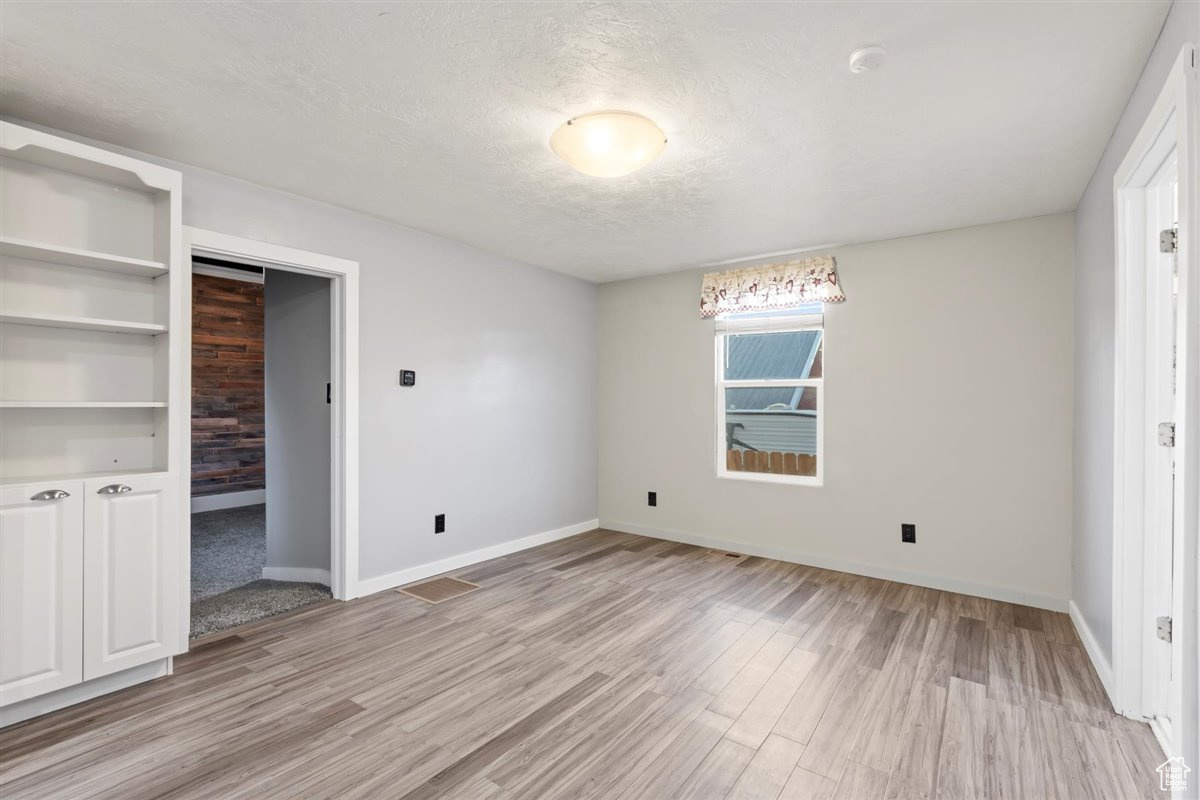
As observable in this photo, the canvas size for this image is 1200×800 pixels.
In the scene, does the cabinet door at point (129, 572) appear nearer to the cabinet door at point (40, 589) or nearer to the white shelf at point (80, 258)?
the cabinet door at point (40, 589)

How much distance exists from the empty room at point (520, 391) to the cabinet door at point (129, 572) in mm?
16

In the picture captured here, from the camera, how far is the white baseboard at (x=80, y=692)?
7.09 feet

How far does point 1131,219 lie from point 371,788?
341cm

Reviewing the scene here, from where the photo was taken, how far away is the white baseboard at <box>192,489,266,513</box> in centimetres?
623

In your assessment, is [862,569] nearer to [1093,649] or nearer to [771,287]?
[1093,649]

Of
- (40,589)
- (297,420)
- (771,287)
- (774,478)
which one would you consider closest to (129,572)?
(40,589)

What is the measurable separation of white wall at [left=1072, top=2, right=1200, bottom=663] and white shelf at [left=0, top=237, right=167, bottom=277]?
3869 millimetres

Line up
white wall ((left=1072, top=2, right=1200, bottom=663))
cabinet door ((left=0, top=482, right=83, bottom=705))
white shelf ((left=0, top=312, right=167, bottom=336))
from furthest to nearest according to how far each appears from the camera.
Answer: white wall ((left=1072, top=2, right=1200, bottom=663)), white shelf ((left=0, top=312, right=167, bottom=336)), cabinet door ((left=0, top=482, right=83, bottom=705))

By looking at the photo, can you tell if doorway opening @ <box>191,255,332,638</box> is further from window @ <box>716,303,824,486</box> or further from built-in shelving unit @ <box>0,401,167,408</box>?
window @ <box>716,303,824,486</box>

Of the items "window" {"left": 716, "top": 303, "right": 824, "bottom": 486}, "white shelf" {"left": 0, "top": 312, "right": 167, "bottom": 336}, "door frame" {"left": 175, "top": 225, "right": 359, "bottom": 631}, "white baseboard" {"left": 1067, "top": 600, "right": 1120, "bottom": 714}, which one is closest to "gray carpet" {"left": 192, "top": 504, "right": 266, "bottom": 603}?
"door frame" {"left": 175, "top": 225, "right": 359, "bottom": 631}

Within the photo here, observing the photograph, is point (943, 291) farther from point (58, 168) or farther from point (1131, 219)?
point (58, 168)

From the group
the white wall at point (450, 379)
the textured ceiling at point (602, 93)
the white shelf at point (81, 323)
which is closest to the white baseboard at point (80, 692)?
the white wall at point (450, 379)

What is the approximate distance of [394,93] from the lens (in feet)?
6.92

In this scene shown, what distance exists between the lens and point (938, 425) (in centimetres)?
373
